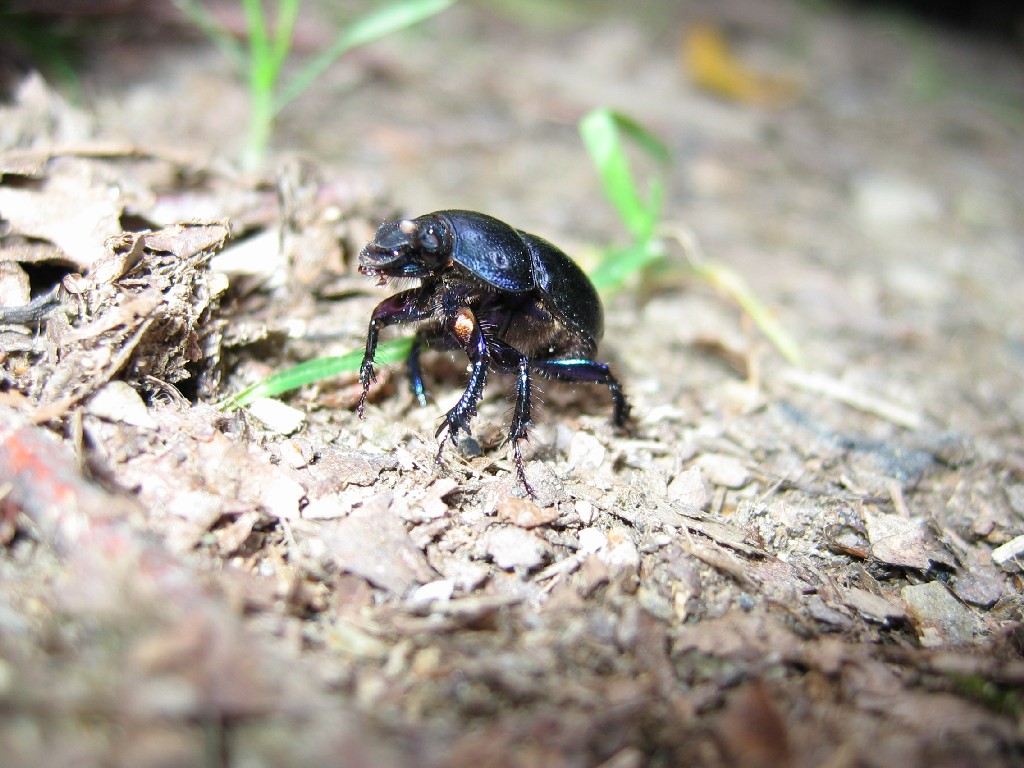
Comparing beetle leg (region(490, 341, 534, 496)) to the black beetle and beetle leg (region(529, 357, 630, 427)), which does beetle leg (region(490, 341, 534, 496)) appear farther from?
beetle leg (region(529, 357, 630, 427))

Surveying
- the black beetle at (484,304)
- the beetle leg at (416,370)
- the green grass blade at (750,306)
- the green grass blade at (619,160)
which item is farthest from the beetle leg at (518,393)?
the green grass blade at (750,306)

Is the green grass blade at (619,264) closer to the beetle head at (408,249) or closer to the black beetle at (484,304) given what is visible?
the black beetle at (484,304)

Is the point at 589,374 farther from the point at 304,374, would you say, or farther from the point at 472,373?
the point at 304,374

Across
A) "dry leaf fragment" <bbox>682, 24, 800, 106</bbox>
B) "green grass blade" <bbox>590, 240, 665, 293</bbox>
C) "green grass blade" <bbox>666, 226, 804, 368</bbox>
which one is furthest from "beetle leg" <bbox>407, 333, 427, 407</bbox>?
"dry leaf fragment" <bbox>682, 24, 800, 106</bbox>

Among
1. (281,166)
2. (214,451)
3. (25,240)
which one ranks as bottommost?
(214,451)

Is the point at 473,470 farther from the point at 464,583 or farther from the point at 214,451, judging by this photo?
the point at 214,451

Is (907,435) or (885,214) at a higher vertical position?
(885,214)

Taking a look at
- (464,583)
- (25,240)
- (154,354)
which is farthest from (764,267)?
(25,240)
